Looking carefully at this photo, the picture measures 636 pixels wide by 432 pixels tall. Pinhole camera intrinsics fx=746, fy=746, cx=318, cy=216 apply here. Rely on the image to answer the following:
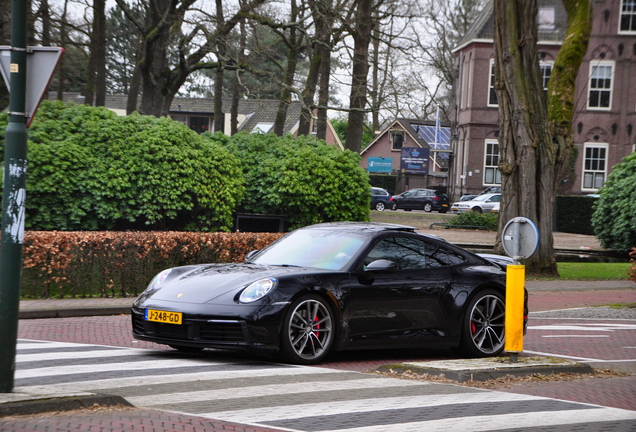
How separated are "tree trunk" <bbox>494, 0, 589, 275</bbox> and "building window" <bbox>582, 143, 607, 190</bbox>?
3178 cm

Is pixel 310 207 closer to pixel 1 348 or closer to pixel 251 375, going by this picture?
pixel 251 375

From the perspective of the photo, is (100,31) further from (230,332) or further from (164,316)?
(230,332)

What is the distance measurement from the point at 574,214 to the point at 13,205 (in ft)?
114

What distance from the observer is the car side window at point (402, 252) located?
8.14 meters

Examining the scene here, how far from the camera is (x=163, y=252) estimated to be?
12.7m

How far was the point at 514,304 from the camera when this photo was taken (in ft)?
24.9

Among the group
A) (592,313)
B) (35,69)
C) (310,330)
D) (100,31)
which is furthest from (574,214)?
(35,69)

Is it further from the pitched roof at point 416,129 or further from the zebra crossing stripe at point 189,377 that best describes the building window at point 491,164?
the zebra crossing stripe at point 189,377

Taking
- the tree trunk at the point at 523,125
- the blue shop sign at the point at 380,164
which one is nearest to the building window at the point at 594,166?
the blue shop sign at the point at 380,164

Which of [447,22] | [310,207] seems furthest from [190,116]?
[310,207]

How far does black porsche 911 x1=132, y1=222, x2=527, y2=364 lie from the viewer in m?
7.05

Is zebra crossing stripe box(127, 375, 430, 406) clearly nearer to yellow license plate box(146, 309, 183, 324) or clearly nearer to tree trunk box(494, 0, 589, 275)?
yellow license plate box(146, 309, 183, 324)

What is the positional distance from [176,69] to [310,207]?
7.34 meters

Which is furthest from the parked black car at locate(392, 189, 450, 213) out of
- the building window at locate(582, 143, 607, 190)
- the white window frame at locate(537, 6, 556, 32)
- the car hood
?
the car hood
